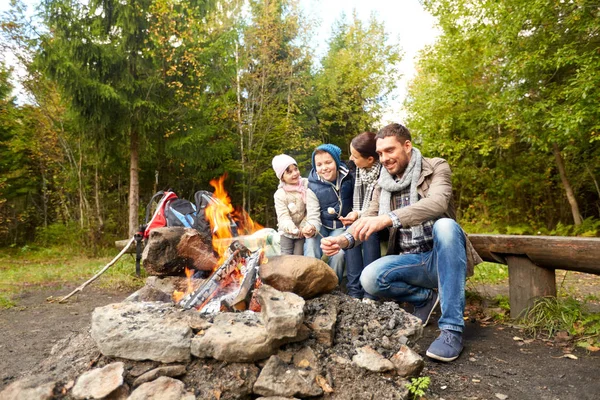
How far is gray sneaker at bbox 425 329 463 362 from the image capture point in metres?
2.53

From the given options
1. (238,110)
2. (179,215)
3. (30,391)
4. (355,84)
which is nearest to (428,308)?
(30,391)

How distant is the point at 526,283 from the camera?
3.24 m

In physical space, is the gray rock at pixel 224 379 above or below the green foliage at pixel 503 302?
above

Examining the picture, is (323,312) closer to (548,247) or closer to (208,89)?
(548,247)

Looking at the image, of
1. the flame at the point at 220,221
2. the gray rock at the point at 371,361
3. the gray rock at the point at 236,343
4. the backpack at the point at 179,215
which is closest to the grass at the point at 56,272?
the backpack at the point at 179,215

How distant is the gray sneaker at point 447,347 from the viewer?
253 cm

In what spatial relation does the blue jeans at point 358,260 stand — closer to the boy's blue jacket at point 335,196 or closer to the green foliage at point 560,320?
the boy's blue jacket at point 335,196

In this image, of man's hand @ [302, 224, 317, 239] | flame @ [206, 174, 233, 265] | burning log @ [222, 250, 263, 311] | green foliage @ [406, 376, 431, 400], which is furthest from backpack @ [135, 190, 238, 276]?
green foliage @ [406, 376, 431, 400]

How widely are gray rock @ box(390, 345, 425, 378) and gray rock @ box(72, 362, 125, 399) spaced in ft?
4.28

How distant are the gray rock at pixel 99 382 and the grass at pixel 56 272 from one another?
351 centimetres

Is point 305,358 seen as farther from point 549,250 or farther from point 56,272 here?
point 56,272

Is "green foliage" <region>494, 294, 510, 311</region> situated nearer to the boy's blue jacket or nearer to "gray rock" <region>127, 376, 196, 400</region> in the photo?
the boy's blue jacket

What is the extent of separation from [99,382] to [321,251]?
7.28 ft

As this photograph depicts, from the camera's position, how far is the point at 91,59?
899cm
